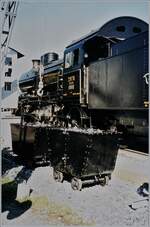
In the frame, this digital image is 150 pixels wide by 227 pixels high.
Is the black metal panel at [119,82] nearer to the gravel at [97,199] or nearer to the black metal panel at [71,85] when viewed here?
the black metal panel at [71,85]

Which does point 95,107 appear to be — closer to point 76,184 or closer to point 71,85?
point 71,85

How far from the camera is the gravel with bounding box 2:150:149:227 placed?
313 centimetres

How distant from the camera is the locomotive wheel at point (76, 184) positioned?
407 centimetres

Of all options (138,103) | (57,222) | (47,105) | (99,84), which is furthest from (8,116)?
(57,222)

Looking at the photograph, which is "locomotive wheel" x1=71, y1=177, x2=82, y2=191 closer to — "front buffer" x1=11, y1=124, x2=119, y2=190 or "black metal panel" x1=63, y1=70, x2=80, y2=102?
"front buffer" x1=11, y1=124, x2=119, y2=190

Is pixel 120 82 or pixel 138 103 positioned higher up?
pixel 120 82

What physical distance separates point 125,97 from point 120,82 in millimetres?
390

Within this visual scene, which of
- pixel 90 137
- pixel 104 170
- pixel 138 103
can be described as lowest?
pixel 104 170

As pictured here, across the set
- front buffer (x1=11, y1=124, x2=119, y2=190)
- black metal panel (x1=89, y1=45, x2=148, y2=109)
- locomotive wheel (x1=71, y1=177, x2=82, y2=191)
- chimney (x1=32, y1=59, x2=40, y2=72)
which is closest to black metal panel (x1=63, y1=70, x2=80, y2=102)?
black metal panel (x1=89, y1=45, x2=148, y2=109)

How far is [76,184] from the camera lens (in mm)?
4129

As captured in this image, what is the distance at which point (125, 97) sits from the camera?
16.7ft

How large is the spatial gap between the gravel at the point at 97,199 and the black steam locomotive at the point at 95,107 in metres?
0.22

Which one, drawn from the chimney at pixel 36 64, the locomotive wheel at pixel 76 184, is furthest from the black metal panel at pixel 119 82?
the chimney at pixel 36 64

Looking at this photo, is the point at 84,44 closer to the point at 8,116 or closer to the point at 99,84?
the point at 99,84
